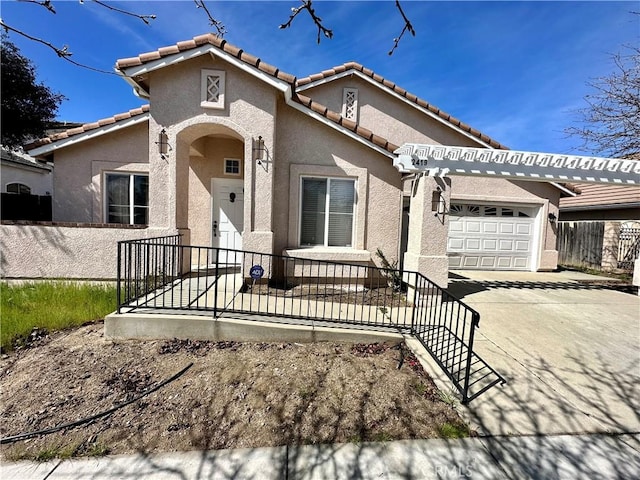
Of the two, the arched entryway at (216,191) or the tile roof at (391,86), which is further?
the tile roof at (391,86)

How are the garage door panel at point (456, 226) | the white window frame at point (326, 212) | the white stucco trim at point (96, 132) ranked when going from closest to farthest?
the white window frame at point (326, 212), the white stucco trim at point (96, 132), the garage door panel at point (456, 226)

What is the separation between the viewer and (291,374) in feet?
12.2

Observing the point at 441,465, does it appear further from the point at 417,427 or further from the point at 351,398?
the point at 351,398

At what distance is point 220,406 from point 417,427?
207 cm

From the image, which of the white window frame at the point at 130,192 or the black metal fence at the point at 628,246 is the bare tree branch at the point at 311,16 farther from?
the black metal fence at the point at 628,246

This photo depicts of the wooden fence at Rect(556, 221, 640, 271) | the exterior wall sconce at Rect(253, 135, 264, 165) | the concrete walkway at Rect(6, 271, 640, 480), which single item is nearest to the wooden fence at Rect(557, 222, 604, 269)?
the wooden fence at Rect(556, 221, 640, 271)

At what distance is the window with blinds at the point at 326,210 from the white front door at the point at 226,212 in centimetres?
205

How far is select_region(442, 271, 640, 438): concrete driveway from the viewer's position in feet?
10.2

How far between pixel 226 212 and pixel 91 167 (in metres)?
3.74

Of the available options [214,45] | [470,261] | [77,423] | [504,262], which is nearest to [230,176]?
[214,45]

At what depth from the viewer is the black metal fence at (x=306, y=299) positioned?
4.14 m

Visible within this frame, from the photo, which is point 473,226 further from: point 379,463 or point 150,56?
point 150,56

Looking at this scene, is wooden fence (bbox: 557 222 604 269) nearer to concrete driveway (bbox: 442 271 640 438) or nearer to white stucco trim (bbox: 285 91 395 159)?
concrete driveway (bbox: 442 271 640 438)

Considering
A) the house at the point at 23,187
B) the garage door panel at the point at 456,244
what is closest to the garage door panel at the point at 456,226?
the garage door panel at the point at 456,244
